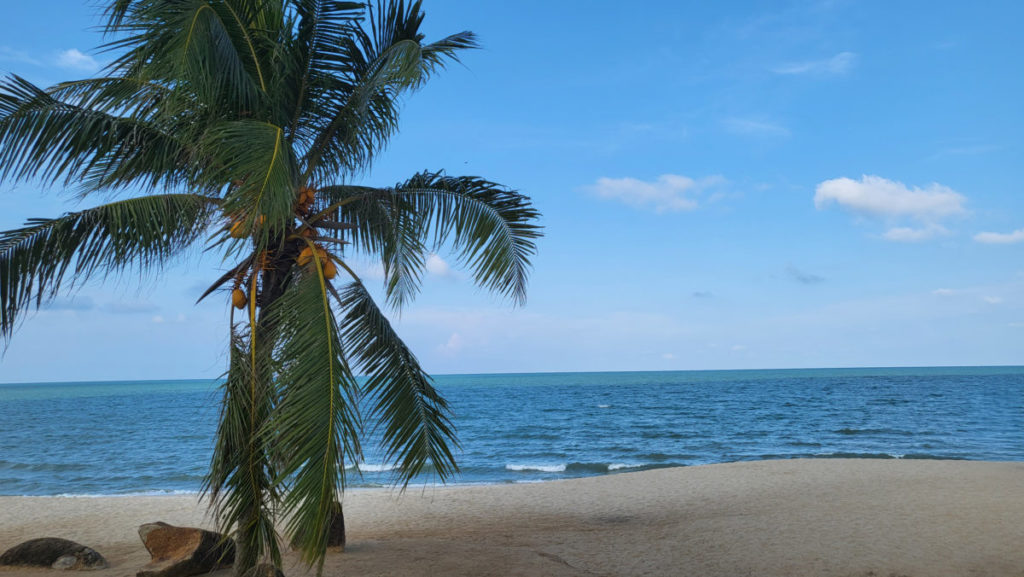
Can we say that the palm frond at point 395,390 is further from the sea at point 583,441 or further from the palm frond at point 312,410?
the sea at point 583,441

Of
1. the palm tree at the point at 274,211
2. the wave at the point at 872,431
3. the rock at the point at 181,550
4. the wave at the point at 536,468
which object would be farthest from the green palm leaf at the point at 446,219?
the wave at the point at 872,431

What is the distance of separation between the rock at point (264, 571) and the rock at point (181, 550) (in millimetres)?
1328

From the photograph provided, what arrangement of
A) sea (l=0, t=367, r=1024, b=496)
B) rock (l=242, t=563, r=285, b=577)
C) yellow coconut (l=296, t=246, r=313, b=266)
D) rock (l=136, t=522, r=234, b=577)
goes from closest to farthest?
yellow coconut (l=296, t=246, r=313, b=266), rock (l=242, t=563, r=285, b=577), rock (l=136, t=522, r=234, b=577), sea (l=0, t=367, r=1024, b=496)

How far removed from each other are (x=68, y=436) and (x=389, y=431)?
3490 centimetres

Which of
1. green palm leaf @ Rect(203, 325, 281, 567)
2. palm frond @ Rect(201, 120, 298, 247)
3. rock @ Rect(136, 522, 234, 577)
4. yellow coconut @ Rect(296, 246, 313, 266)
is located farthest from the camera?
rock @ Rect(136, 522, 234, 577)

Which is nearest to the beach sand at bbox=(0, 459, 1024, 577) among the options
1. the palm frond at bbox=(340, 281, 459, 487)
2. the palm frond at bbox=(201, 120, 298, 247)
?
the palm frond at bbox=(340, 281, 459, 487)

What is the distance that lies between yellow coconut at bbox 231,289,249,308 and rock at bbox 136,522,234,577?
9.28 ft

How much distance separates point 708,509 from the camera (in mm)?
11641

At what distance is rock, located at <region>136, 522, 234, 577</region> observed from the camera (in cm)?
721

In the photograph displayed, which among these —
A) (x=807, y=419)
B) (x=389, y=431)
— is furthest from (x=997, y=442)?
(x=389, y=431)

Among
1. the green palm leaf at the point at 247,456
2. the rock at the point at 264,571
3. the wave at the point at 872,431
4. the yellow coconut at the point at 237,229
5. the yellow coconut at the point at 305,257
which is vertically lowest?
the wave at the point at 872,431

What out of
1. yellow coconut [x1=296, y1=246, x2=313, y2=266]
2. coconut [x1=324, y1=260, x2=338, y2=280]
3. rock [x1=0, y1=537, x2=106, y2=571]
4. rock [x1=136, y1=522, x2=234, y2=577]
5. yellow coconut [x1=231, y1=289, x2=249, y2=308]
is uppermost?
yellow coconut [x1=296, y1=246, x2=313, y2=266]

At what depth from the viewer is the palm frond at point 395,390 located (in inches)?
241

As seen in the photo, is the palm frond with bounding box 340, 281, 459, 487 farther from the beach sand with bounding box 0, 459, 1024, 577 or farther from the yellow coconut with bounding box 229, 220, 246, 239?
the beach sand with bounding box 0, 459, 1024, 577
